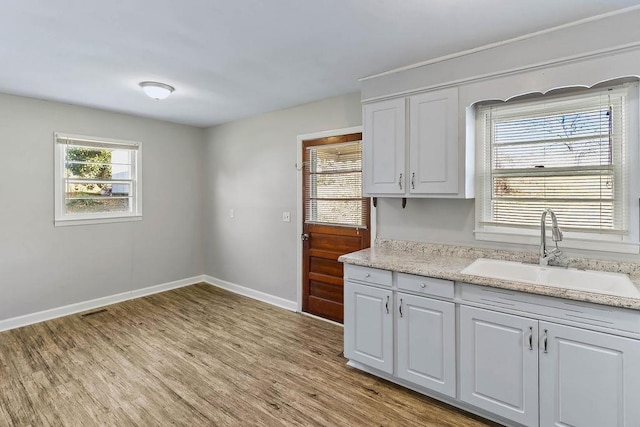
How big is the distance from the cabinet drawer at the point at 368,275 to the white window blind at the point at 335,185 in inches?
35.1

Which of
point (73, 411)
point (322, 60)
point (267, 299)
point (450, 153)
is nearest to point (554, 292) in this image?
point (450, 153)

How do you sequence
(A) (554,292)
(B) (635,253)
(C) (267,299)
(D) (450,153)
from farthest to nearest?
(C) (267,299) → (D) (450,153) → (B) (635,253) → (A) (554,292)

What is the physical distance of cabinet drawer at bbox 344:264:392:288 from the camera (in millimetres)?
2453

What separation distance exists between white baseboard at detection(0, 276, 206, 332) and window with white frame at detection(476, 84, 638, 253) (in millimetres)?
4133

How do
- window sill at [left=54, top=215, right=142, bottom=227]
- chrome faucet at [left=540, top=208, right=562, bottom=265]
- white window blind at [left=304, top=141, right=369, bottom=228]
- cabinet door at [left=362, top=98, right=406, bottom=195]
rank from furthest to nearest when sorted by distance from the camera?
1. window sill at [left=54, top=215, right=142, bottom=227]
2. white window blind at [left=304, top=141, right=369, bottom=228]
3. cabinet door at [left=362, top=98, right=406, bottom=195]
4. chrome faucet at [left=540, top=208, right=562, bottom=265]

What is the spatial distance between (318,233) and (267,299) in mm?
1220

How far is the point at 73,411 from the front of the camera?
222 centimetres

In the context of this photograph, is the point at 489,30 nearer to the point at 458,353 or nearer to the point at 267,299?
the point at 458,353

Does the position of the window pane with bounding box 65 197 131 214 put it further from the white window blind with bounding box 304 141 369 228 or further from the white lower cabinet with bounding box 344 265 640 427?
the white lower cabinet with bounding box 344 265 640 427

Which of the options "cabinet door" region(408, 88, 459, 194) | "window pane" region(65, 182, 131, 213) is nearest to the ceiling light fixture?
"window pane" region(65, 182, 131, 213)

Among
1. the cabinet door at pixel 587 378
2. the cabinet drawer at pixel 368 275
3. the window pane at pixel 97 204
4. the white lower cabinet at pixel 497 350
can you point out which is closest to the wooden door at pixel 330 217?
Answer: the cabinet drawer at pixel 368 275

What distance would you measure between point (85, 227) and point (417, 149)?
387cm

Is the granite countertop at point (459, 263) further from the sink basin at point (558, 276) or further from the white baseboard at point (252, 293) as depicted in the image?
the white baseboard at point (252, 293)

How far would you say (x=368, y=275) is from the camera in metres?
2.54
